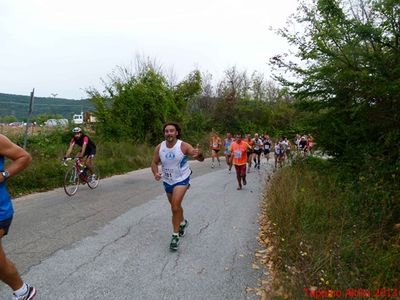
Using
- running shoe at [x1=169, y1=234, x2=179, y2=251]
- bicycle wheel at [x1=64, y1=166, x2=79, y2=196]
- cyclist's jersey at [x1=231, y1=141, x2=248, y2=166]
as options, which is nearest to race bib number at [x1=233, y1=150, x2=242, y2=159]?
cyclist's jersey at [x1=231, y1=141, x2=248, y2=166]

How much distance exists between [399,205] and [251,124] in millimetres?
37435

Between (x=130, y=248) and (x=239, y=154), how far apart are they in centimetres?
712

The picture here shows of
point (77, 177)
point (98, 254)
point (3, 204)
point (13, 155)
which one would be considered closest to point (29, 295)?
point (3, 204)

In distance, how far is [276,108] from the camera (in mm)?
45188

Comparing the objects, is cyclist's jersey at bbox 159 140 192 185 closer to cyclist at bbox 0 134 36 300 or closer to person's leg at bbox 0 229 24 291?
cyclist at bbox 0 134 36 300

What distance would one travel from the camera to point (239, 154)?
12.1m

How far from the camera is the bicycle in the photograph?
1016 cm

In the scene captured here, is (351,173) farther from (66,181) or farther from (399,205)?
(66,181)

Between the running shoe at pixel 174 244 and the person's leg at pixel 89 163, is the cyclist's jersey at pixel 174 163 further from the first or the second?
the person's leg at pixel 89 163

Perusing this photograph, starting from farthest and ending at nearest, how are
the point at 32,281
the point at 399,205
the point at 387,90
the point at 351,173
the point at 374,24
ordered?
the point at 351,173 → the point at 374,24 → the point at 387,90 → the point at 399,205 → the point at 32,281

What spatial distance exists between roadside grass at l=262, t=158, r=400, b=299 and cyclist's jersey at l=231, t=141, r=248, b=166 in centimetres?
340

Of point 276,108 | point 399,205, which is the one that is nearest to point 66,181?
point 399,205

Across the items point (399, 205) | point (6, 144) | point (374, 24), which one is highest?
point (374, 24)

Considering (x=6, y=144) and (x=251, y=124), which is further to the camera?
(x=251, y=124)
